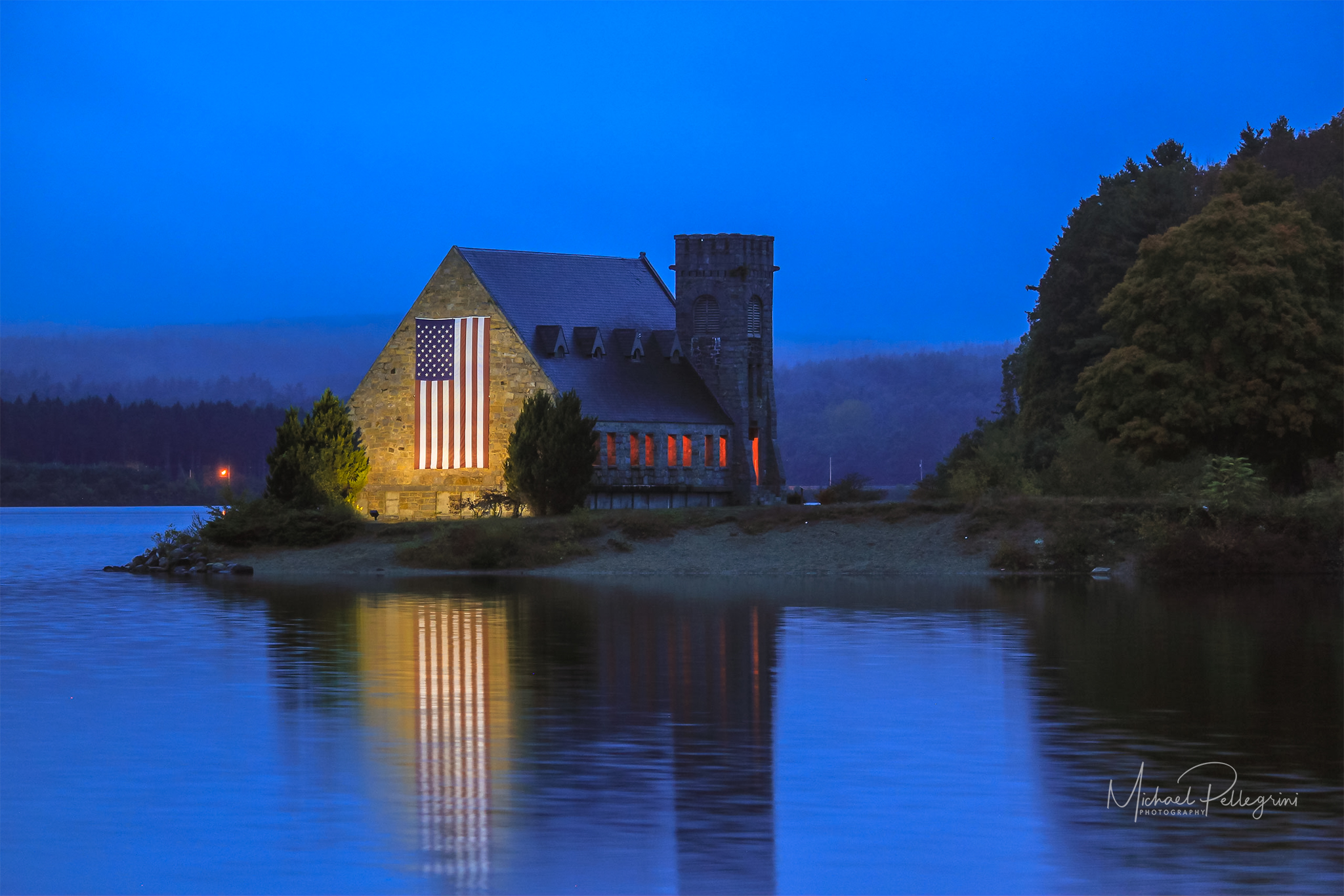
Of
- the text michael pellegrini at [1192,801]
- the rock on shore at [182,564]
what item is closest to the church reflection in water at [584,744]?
the text michael pellegrini at [1192,801]

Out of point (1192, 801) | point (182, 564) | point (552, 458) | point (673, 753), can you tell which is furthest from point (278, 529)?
point (1192, 801)

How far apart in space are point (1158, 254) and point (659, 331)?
90.5ft

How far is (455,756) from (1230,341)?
1772 inches

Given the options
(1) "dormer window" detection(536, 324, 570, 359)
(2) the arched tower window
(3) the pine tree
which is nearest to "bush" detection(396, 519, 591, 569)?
(3) the pine tree

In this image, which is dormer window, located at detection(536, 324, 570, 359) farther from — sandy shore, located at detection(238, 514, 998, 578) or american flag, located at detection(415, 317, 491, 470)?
sandy shore, located at detection(238, 514, 998, 578)

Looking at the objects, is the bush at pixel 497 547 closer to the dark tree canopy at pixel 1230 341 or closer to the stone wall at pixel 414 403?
the stone wall at pixel 414 403

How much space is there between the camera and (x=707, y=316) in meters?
80.4

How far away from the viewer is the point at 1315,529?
49156mm

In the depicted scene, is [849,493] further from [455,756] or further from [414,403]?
[455,756]

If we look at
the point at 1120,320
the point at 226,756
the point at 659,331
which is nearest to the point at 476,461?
the point at 659,331

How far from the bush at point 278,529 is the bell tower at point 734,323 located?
2274 cm

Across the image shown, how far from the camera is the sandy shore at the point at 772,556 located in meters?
52.7

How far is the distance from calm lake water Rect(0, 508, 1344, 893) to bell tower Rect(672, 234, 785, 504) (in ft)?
149

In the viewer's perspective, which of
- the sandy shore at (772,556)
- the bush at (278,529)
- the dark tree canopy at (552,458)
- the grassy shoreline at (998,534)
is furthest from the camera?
the dark tree canopy at (552,458)
